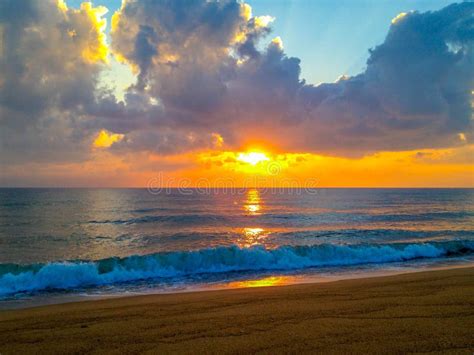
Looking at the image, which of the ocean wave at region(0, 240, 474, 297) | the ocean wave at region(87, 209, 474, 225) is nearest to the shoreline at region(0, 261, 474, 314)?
the ocean wave at region(0, 240, 474, 297)

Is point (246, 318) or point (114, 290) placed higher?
point (246, 318)

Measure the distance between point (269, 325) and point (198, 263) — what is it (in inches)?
456

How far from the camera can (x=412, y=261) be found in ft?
60.5

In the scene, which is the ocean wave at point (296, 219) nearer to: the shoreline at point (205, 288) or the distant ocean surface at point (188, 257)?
the distant ocean surface at point (188, 257)

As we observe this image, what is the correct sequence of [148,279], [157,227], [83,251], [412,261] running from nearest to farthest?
[148,279]
[412,261]
[83,251]
[157,227]

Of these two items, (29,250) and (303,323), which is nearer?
(303,323)

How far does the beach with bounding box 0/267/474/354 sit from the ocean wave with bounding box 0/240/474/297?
5.33 metres

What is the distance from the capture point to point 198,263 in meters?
17.0

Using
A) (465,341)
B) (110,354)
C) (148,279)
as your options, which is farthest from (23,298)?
(465,341)

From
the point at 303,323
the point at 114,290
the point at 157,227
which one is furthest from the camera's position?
the point at 157,227

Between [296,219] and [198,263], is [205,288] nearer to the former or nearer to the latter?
[198,263]

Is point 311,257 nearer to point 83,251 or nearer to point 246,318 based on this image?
point 246,318

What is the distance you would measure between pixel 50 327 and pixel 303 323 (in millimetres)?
5357

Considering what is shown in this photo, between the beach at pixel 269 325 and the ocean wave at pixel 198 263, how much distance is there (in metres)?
5.33
